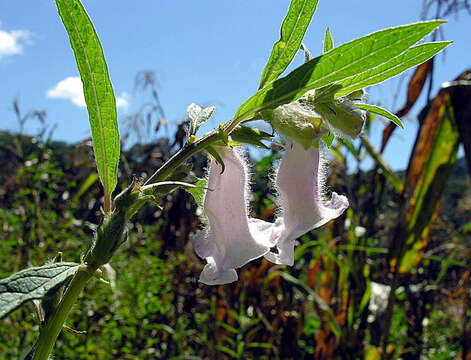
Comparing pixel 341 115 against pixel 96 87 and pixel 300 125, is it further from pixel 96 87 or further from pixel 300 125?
pixel 96 87

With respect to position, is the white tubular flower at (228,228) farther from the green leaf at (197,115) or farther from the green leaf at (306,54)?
the green leaf at (306,54)

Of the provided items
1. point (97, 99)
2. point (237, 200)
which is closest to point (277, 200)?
point (237, 200)

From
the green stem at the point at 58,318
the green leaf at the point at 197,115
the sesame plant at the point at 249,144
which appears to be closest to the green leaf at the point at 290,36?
the sesame plant at the point at 249,144

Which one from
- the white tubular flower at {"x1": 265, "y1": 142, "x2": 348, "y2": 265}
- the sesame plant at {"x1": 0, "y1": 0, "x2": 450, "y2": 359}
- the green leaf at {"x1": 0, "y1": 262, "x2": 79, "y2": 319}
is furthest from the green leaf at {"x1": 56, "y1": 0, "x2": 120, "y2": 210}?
the white tubular flower at {"x1": 265, "y1": 142, "x2": 348, "y2": 265}

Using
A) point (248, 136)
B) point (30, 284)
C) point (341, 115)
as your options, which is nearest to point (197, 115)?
point (248, 136)

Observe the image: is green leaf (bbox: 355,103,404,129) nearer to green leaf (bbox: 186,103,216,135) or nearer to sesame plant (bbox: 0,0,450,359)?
sesame plant (bbox: 0,0,450,359)

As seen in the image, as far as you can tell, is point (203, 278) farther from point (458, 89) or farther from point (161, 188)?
point (458, 89)
